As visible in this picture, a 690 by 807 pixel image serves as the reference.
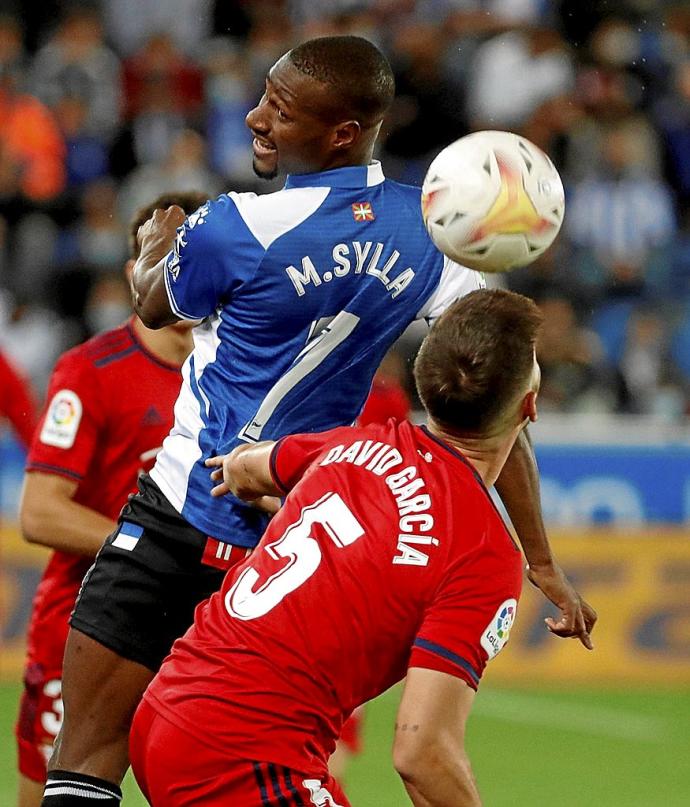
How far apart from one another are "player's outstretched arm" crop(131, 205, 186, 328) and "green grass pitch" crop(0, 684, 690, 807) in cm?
365

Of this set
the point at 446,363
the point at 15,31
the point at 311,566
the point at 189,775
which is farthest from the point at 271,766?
the point at 15,31

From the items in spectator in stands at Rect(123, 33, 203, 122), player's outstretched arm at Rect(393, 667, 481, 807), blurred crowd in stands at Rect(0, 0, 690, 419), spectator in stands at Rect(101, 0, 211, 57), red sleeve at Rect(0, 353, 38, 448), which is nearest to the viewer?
player's outstretched arm at Rect(393, 667, 481, 807)

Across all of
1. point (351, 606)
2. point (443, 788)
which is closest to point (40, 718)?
point (351, 606)

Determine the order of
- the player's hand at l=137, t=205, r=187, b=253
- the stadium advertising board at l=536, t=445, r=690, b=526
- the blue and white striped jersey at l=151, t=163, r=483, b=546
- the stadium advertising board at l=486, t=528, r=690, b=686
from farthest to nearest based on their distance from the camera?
the stadium advertising board at l=536, t=445, r=690, b=526 < the stadium advertising board at l=486, t=528, r=690, b=686 < the player's hand at l=137, t=205, r=187, b=253 < the blue and white striped jersey at l=151, t=163, r=483, b=546

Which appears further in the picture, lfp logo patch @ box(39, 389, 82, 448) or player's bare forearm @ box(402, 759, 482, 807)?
lfp logo patch @ box(39, 389, 82, 448)

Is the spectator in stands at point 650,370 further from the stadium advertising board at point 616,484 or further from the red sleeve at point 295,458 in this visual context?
the red sleeve at point 295,458

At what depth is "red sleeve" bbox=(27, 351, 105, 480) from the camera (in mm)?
5238

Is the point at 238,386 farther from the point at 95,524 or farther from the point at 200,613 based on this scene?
the point at 95,524

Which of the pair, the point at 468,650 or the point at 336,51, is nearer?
the point at 468,650

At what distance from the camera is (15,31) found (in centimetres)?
1355

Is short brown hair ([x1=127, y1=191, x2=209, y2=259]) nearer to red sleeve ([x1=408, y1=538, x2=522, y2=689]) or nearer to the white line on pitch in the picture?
red sleeve ([x1=408, y1=538, x2=522, y2=689])

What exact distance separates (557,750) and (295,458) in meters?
5.28

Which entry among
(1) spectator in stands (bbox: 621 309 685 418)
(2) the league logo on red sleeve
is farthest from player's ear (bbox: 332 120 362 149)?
(1) spectator in stands (bbox: 621 309 685 418)

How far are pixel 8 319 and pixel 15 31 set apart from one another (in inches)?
118
